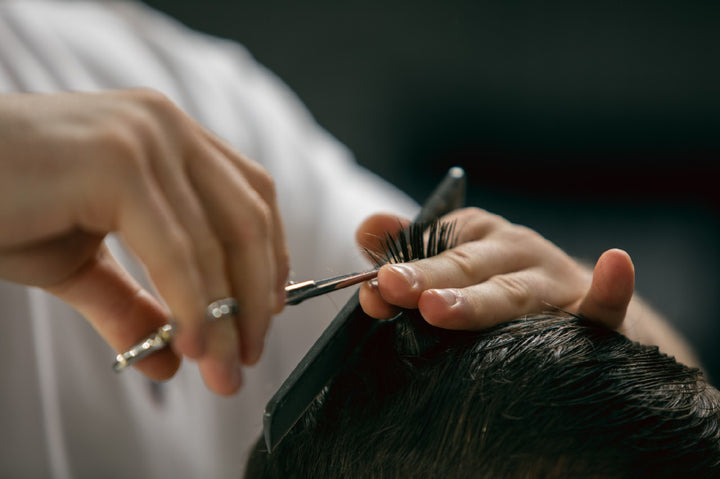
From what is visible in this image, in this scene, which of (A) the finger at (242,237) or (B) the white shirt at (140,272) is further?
(B) the white shirt at (140,272)

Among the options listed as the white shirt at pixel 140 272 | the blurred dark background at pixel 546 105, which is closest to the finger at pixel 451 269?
the white shirt at pixel 140 272

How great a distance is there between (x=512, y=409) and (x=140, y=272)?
0.58m

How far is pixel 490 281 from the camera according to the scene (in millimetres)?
486

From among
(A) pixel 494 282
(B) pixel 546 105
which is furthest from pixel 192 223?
(B) pixel 546 105

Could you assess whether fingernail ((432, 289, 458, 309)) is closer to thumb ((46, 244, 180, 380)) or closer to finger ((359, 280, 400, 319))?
finger ((359, 280, 400, 319))

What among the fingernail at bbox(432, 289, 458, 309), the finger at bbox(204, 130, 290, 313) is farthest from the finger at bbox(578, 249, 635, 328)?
the finger at bbox(204, 130, 290, 313)

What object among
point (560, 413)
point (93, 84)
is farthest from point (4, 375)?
point (560, 413)

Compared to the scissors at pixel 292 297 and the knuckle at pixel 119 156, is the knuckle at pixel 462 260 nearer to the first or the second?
the scissors at pixel 292 297

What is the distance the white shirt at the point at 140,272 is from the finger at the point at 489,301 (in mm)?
249

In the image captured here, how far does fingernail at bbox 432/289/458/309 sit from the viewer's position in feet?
1.32

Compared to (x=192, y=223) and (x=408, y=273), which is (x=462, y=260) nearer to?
(x=408, y=273)

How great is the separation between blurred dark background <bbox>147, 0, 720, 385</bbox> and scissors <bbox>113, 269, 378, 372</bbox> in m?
0.80

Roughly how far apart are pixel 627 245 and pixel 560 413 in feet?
2.84

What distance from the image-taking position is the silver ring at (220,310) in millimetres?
333
